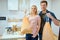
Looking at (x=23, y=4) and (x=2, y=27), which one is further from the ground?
(x=23, y=4)

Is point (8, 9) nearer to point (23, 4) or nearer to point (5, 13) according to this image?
point (5, 13)

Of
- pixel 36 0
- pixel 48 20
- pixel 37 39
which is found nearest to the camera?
pixel 48 20

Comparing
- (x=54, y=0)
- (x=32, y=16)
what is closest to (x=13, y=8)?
(x=54, y=0)

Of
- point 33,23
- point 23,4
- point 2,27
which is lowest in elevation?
point 2,27

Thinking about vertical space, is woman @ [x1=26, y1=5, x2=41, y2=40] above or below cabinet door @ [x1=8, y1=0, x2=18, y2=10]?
below

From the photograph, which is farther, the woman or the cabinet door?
the cabinet door

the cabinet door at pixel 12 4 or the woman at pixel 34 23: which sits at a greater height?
the cabinet door at pixel 12 4

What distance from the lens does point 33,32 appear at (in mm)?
1821

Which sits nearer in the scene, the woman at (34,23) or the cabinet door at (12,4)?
the woman at (34,23)

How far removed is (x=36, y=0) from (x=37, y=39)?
1955mm

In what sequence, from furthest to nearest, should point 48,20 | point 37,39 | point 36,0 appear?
point 36,0 < point 37,39 < point 48,20

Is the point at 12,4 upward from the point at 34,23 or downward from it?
upward

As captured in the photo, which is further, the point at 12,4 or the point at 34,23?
the point at 12,4

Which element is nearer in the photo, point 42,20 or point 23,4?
point 42,20
